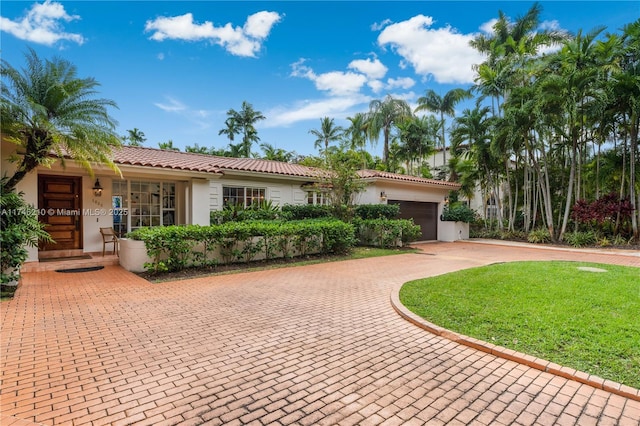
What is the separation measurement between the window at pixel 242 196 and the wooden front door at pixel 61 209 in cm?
507

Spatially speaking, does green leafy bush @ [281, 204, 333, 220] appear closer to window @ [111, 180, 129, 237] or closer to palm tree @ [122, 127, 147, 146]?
window @ [111, 180, 129, 237]

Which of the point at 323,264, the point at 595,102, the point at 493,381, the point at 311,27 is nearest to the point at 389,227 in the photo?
the point at 323,264

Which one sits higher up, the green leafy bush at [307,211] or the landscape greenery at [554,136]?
the landscape greenery at [554,136]

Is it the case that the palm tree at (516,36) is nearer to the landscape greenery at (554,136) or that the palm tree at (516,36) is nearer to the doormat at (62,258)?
the landscape greenery at (554,136)

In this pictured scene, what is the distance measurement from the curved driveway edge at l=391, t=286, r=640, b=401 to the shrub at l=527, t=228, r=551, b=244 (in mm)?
15420

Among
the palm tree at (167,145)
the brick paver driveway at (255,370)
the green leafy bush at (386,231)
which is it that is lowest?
the brick paver driveway at (255,370)

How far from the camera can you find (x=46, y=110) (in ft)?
24.6

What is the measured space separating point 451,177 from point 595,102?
1175 centimetres

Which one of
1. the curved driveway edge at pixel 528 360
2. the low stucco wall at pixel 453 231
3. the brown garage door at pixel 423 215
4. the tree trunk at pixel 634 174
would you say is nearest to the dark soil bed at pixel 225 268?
the curved driveway edge at pixel 528 360

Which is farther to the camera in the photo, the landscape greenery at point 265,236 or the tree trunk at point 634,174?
the tree trunk at point 634,174

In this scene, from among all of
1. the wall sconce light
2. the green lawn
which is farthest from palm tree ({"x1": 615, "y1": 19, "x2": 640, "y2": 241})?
the wall sconce light

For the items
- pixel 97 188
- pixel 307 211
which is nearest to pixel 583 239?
pixel 307 211

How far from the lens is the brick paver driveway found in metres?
2.77

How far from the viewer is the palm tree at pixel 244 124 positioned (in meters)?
40.3
